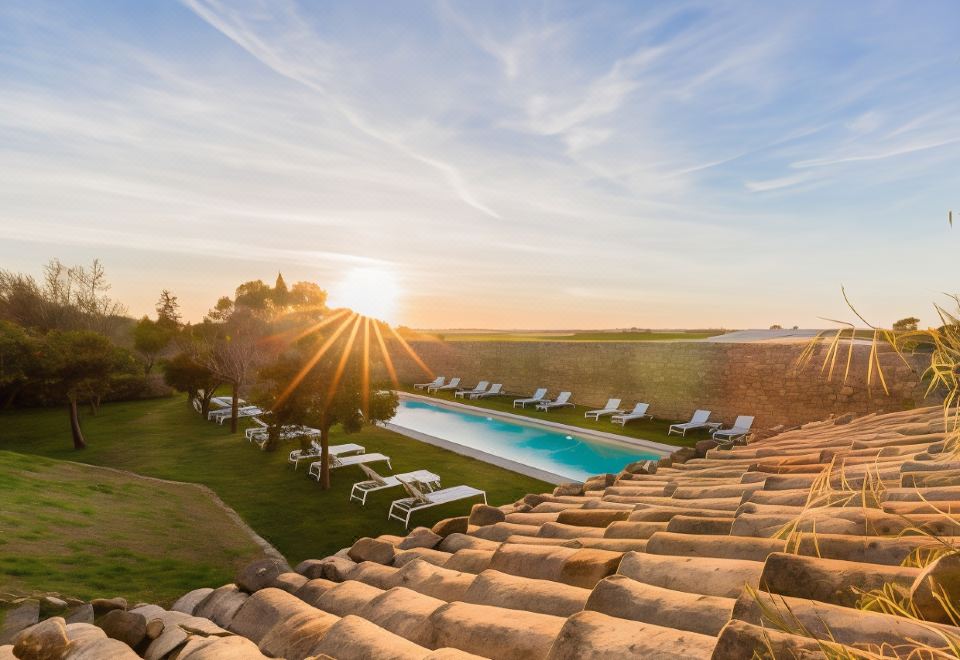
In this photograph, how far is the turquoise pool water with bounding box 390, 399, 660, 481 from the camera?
15.4 meters

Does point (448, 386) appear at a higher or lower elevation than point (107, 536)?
higher

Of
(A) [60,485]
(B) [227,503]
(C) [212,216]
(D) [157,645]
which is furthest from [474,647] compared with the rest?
(C) [212,216]

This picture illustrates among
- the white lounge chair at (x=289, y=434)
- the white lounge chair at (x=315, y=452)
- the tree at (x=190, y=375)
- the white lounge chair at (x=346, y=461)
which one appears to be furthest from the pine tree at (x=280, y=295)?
the white lounge chair at (x=346, y=461)

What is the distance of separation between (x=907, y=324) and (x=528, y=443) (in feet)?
54.5

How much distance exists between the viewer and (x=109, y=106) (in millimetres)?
8547

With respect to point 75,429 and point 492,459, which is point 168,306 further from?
point 492,459

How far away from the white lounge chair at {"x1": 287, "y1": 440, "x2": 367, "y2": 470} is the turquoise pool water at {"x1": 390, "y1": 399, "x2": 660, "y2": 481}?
393cm

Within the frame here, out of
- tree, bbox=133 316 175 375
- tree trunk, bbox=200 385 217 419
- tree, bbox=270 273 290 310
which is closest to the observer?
tree trunk, bbox=200 385 217 419

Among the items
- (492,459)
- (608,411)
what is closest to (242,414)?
(492,459)

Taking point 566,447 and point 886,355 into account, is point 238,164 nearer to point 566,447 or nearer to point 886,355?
point 566,447

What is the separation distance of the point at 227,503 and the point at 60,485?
3.23m

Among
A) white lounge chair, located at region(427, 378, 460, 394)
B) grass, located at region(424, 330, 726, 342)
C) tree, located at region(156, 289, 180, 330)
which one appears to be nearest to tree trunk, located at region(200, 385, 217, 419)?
white lounge chair, located at region(427, 378, 460, 394)

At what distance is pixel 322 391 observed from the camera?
12.8 m

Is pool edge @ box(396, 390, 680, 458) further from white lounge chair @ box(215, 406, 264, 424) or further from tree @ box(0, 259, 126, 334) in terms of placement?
tree @ box(0, 259, 126, 334)
